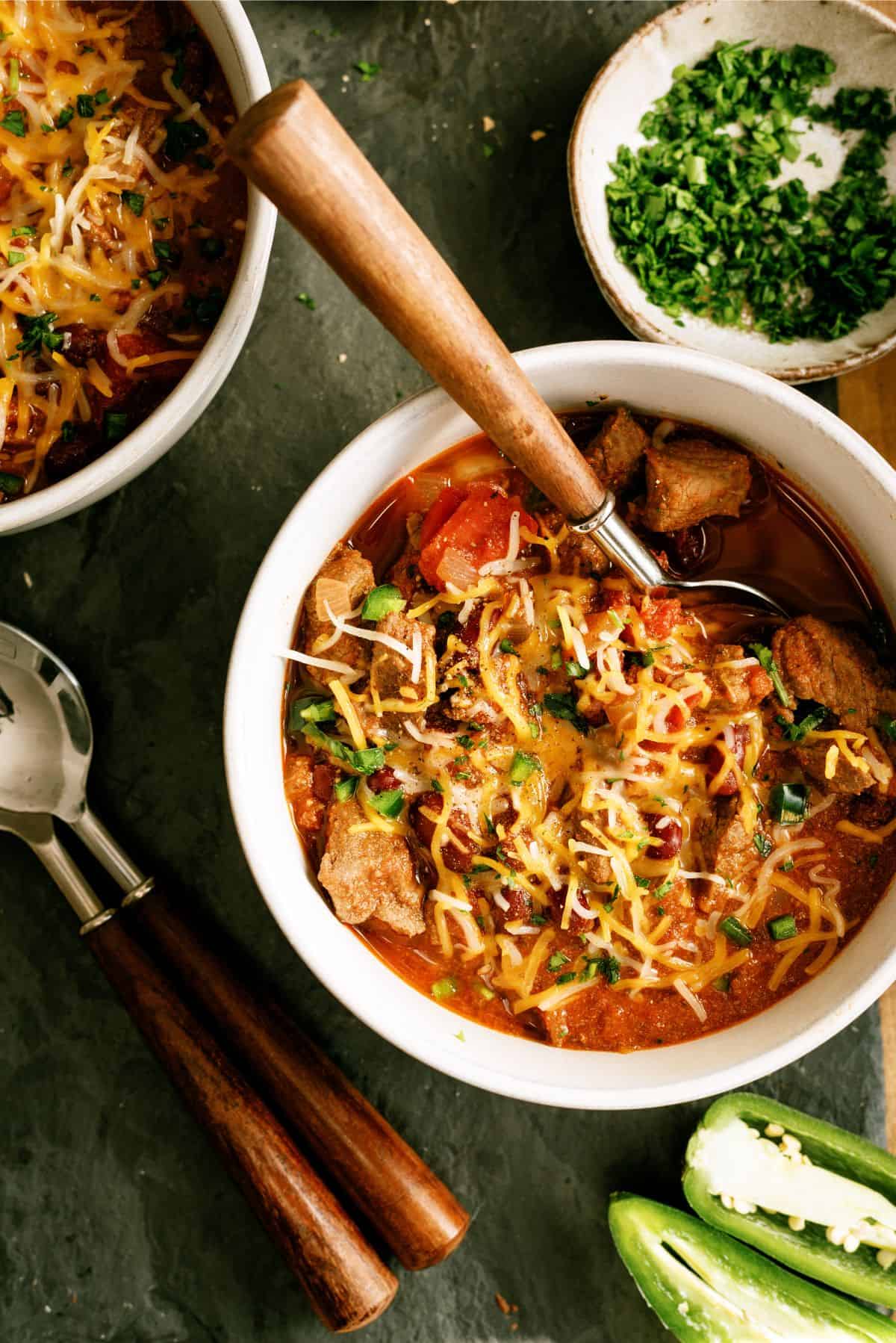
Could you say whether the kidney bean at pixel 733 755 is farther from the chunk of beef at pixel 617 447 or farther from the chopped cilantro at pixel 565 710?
the chunk of beef at pixel 617 447

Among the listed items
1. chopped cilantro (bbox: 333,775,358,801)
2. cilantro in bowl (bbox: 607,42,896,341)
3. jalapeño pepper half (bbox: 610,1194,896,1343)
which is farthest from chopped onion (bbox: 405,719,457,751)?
jalapeño pepper half (bbox: 610,1194,896,1343)

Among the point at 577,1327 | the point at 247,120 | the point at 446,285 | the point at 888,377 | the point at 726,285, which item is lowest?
the point at 577,1327

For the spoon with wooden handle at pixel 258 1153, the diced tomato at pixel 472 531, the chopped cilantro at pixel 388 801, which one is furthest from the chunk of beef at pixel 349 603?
the spoon with wooden handle at pixel 258 1153

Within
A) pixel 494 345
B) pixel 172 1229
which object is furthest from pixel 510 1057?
pixel 494 345

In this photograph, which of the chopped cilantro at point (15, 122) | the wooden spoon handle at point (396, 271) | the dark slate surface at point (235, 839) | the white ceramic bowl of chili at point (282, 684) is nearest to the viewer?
the wooden spoon handle at point (396, 271)

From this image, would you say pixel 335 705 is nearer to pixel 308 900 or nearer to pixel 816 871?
pixel 308 900

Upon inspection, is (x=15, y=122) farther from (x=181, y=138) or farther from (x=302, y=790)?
(x=302, y=790)

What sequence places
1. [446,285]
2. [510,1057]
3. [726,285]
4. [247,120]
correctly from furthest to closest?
1. [726,285]
2. [510,1057]
3. [446,285]
4. [247,120]

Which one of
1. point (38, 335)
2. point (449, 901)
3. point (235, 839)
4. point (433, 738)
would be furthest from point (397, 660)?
point (38, 335)
